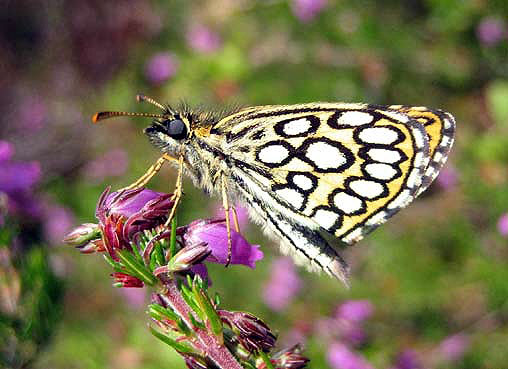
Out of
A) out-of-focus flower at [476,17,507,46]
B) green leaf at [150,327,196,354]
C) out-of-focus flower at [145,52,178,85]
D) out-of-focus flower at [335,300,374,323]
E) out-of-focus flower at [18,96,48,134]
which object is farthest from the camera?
out-of-focus flower at [18,96,48,134]

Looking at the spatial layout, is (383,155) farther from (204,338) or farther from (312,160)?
(204,338)

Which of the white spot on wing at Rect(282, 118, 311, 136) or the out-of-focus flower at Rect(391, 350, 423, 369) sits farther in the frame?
the out-of-focus flower at Rect(391, 350, 423, 369)

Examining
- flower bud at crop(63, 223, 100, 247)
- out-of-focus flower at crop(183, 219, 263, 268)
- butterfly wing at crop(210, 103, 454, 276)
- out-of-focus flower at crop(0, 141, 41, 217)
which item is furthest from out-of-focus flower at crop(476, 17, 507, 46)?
flower bud at crop(63, 223, 100, 247)

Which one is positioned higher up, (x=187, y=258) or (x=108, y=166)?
(x=187, y=258)

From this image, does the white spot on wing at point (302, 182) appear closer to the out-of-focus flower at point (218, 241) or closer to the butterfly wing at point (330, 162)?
the butterfly wing at point (330, 162)

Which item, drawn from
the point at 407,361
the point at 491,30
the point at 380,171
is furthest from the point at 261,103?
the point at 380,171

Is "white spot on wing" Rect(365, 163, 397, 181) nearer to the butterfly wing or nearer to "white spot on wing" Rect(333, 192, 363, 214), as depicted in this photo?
the butterfly wing

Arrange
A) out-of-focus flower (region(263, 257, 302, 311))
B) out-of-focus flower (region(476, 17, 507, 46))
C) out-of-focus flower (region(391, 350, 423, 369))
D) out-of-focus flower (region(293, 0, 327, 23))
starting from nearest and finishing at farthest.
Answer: out-of-focus flower (region(391, 350, 423, 369)) → out-of-focus flower (region(263, 257, 302, 311)) → out-of-focus flower (region(476, 17, 507, 46)) → out-of-focus flower (region(293, 0, 327, 23))

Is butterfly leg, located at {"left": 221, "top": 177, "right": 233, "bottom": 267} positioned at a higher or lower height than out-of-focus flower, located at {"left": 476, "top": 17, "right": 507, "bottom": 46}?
higher
